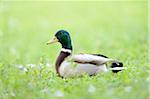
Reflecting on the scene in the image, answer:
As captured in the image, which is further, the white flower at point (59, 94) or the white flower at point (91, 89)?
the white flower at point (59, 94)

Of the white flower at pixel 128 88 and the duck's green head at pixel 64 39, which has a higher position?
the duck's green head at pixel 64 39

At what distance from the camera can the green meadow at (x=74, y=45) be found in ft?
26.7

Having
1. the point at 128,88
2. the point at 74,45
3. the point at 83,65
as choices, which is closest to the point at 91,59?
the point at 83,65

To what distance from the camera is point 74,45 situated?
15.0m

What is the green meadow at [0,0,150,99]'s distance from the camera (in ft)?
26.7

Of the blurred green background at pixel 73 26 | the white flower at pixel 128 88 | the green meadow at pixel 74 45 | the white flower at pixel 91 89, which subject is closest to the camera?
the white flower at pixel 91 89

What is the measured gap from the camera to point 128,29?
16984 millimetres

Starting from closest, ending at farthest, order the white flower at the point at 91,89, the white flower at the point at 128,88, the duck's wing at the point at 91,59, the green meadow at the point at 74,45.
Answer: the white flower at the point at 91,89
the white flower at the point at 128,88
the green meadow at the point at 74,45
the duck's wing at the point at 91,59

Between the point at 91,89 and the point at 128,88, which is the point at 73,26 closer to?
the point at 128,88

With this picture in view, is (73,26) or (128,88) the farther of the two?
(73,26)

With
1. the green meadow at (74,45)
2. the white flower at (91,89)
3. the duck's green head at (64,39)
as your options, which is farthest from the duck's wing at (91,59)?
the white flower at (91,89)

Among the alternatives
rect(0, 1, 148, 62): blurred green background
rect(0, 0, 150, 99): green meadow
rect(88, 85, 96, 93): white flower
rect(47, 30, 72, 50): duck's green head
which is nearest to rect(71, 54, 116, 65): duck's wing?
rect(0, 0, 150, 99): green meadow

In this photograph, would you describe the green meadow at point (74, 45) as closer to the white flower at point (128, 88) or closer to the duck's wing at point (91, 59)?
the white flower at point (128, 88)

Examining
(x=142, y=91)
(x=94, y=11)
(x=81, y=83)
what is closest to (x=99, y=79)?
(x=81, y=83)
